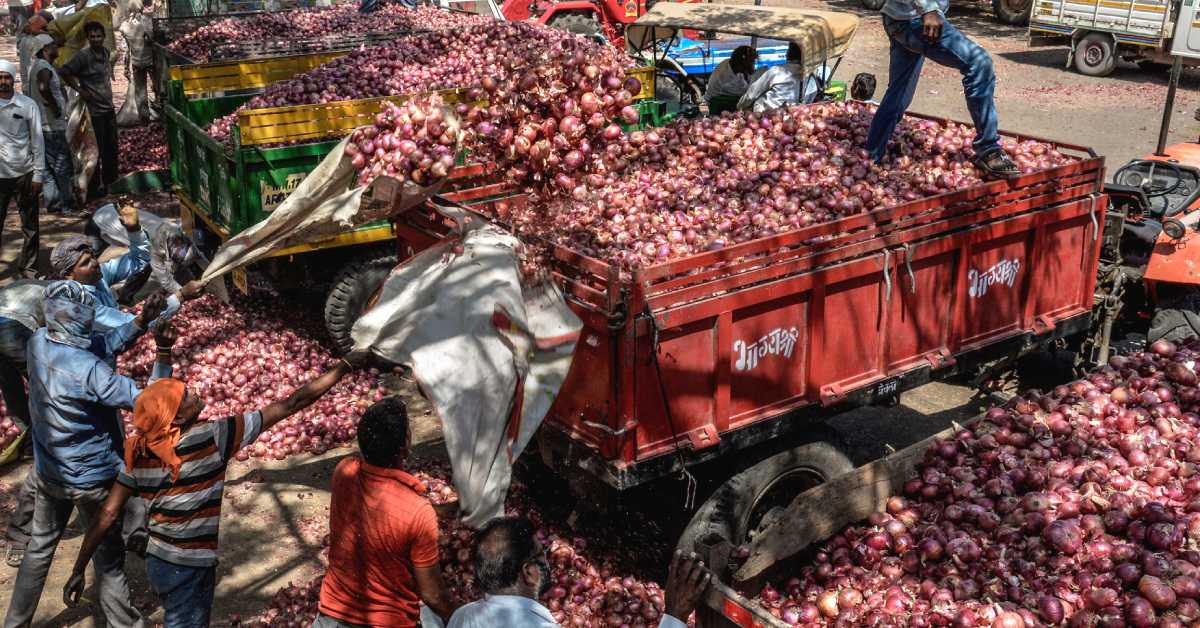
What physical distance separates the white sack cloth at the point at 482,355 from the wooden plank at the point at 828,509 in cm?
115

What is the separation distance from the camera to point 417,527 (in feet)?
13.1

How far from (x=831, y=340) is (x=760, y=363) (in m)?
0.49

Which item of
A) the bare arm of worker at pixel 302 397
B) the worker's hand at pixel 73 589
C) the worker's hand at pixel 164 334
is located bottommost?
the worker's hand at pixel 73 589

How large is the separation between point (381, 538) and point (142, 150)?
1280 centimetres

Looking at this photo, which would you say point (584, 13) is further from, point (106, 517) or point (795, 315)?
point (106, 517)

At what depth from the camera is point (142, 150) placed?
15.1 meters

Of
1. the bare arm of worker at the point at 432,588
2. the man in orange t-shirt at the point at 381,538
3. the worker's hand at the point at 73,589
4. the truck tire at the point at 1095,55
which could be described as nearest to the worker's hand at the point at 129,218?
the worker's hand at the point at 73,589

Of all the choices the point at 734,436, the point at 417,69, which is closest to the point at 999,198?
the point at 734,436

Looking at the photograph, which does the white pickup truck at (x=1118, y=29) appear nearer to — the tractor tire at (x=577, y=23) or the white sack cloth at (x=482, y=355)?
the tractor tire at (x=577, y=23)

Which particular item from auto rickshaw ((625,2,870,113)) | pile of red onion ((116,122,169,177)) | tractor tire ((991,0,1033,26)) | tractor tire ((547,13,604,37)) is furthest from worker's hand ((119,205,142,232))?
tractor tire ((991,0,1033,26))

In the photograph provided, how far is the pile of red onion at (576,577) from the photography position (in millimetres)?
5359

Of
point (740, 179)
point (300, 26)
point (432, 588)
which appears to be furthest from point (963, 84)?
point (300, 26)

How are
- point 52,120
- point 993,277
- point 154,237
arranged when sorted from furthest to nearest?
point 52,120, point 154,237, point 993,277

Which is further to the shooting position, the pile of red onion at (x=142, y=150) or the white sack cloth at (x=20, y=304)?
the pile of red onion at (x=142, y=150)
